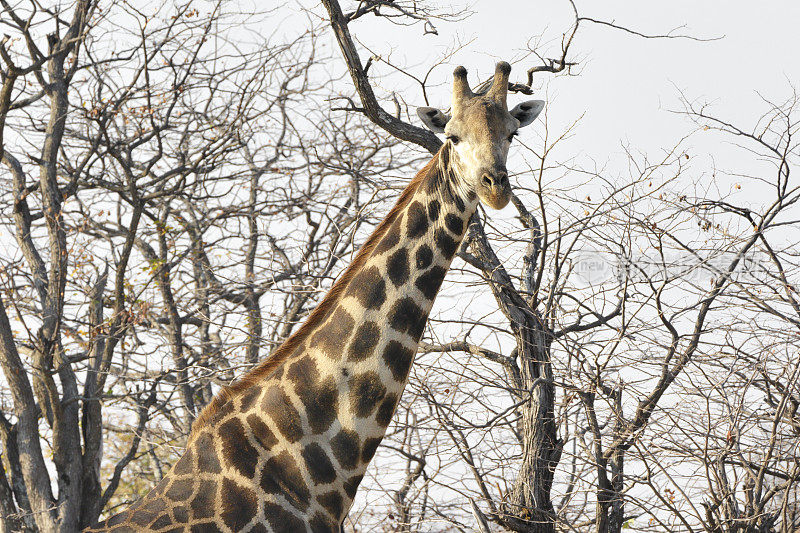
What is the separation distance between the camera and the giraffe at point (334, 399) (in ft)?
15.2

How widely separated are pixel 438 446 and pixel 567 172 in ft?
8.94

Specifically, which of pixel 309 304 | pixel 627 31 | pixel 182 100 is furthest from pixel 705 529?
pixel 182 100

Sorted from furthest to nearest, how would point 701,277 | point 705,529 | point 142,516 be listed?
point 701,277, point 705,529, point 142,516

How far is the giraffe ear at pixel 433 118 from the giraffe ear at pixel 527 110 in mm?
443

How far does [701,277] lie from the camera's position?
289 inches

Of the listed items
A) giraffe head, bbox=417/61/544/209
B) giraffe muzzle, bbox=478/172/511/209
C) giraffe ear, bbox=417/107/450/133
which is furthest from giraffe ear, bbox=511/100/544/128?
giraffe muzzle, bbox=478/172/511/209

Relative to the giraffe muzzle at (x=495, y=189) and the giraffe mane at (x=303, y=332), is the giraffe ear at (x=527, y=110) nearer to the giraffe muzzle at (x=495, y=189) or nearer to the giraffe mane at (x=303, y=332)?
the giraffe mane at (x=303, y=332)

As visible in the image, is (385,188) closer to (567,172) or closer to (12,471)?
(567,172)

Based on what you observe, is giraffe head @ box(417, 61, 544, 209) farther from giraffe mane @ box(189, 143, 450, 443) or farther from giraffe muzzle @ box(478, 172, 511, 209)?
giraffe mane @ box(189, 143, 450, 443)

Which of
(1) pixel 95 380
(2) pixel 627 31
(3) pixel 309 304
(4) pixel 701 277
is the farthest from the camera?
(3) pixel 309 304

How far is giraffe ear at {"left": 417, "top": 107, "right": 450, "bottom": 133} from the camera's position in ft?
17.0

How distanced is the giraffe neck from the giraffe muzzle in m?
0.26

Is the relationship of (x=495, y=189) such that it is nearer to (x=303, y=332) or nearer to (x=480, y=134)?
(x=480, y=134)

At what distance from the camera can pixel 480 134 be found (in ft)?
15.5
